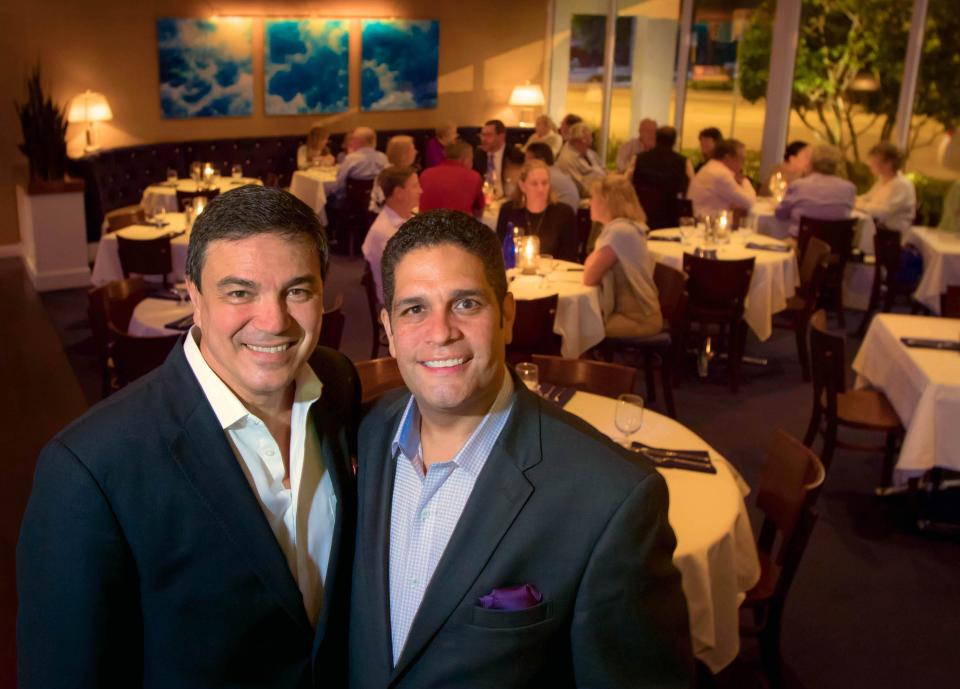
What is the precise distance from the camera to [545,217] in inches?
254

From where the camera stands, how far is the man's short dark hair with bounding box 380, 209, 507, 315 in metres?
1.49

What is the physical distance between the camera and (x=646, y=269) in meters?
5.48

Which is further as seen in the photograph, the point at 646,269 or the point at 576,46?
the point at 576,46

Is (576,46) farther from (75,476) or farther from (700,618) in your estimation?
(75,476)

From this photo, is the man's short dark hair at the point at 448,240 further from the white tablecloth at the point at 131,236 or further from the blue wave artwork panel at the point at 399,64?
the blue wave artwork panel at the point at 399,64

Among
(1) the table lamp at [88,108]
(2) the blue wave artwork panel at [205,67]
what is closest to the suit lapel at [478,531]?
(1) the table lamp at [88,108]

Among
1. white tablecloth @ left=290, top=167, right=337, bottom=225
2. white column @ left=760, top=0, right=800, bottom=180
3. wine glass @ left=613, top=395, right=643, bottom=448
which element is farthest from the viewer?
white column @ left=760, top=0, right=800, bottom=180

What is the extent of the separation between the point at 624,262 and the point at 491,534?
13.4 feet

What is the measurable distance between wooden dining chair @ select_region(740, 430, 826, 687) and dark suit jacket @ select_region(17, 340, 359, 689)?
169 cm

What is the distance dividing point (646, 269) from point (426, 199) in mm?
2634

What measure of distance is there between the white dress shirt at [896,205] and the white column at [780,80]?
7.56 feet

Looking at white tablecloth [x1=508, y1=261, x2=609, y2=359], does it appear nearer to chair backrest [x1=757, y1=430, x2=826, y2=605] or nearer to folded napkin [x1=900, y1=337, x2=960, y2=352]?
folded napkin [x1=900, y1=337, x2=960, y2=352]

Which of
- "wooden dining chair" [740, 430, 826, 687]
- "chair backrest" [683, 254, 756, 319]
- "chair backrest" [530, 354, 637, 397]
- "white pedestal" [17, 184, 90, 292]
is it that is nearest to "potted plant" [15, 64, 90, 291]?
"white pedestal" [17, 184, 90, 292]

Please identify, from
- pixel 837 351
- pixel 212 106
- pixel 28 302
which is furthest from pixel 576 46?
pixel 837 351
